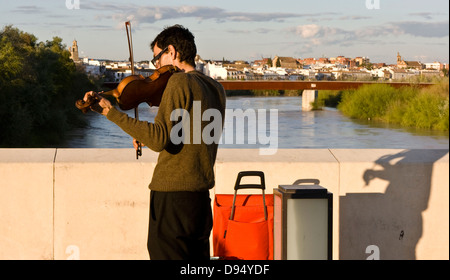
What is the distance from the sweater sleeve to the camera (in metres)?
2.38

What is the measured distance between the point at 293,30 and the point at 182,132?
73.4m

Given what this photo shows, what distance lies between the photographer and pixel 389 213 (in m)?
4.05

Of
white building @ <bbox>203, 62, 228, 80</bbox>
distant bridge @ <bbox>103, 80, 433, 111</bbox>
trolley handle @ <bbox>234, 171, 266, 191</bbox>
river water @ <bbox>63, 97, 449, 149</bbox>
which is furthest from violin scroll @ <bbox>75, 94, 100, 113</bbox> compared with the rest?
white building @ <bbox>203, 62, 228, 80</bbox>

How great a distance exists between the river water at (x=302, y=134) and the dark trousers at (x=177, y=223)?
142 feet

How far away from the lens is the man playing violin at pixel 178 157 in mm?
2414

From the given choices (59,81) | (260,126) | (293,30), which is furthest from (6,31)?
(293,30)

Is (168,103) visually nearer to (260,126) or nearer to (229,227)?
(229,227)

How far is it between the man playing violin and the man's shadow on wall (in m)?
1.63

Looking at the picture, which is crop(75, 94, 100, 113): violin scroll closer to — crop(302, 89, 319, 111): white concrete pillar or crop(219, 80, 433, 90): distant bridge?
crop(219, 80, 433, 90): distant bridge

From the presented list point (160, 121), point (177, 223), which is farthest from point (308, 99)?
point (160, 121)

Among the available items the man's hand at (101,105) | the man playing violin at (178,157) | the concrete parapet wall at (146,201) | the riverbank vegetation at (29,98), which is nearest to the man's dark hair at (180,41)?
the man playing violin at (178,157)

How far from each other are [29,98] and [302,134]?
23149 mm

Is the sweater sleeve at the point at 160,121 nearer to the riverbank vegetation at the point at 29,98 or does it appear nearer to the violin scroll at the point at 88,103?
the violin scroll at the point at 88,103

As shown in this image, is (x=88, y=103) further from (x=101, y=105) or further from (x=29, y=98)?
(x=29, y=98)
